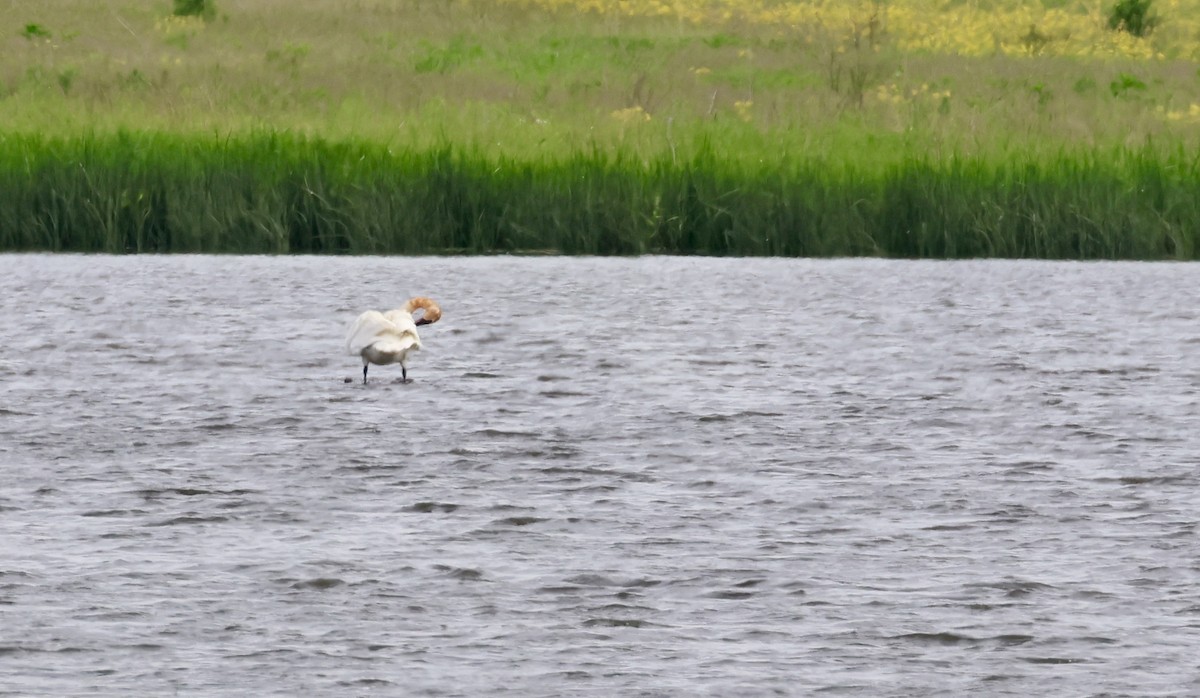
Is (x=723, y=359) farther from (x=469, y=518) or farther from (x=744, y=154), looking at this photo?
(x=744, y=154)

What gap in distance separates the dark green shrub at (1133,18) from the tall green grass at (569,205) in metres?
27.1

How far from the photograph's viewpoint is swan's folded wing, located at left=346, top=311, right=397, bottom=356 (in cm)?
1438

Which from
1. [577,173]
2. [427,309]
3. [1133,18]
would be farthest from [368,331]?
[1133,18]

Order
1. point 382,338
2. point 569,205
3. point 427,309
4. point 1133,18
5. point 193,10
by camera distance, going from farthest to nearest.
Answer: point 1133,18 → point 193,10 → point 569,205 → point 427,309 → point 382,338

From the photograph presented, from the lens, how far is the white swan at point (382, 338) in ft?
46.9

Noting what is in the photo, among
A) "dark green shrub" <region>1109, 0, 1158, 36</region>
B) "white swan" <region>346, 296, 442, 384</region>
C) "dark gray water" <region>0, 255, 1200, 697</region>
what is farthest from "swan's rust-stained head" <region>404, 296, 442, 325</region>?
"dark green shrub" <region>1109, 0, 1158, 36</region>

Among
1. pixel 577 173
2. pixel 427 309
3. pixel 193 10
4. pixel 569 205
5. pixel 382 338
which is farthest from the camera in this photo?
pixel 193 10

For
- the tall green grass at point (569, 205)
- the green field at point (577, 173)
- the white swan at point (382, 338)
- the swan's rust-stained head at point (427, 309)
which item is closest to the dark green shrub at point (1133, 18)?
the green field at point (577, 173)

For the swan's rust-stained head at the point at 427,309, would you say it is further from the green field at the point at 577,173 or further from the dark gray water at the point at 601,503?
the green field at the point at 577,173

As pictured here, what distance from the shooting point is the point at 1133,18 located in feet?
163

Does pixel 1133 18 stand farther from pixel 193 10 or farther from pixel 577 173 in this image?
pixel 577 173

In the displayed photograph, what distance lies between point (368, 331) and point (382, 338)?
0.14 m

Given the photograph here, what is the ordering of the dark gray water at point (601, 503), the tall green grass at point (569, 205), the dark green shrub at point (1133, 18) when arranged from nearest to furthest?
1. the dark gray water at point (601, 503)
2. the tall green grass at point (569, 205)
3. the dark green shrub at point (1133, 18)

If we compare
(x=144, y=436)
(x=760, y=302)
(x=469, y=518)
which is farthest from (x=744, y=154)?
(x=469, y=518)
